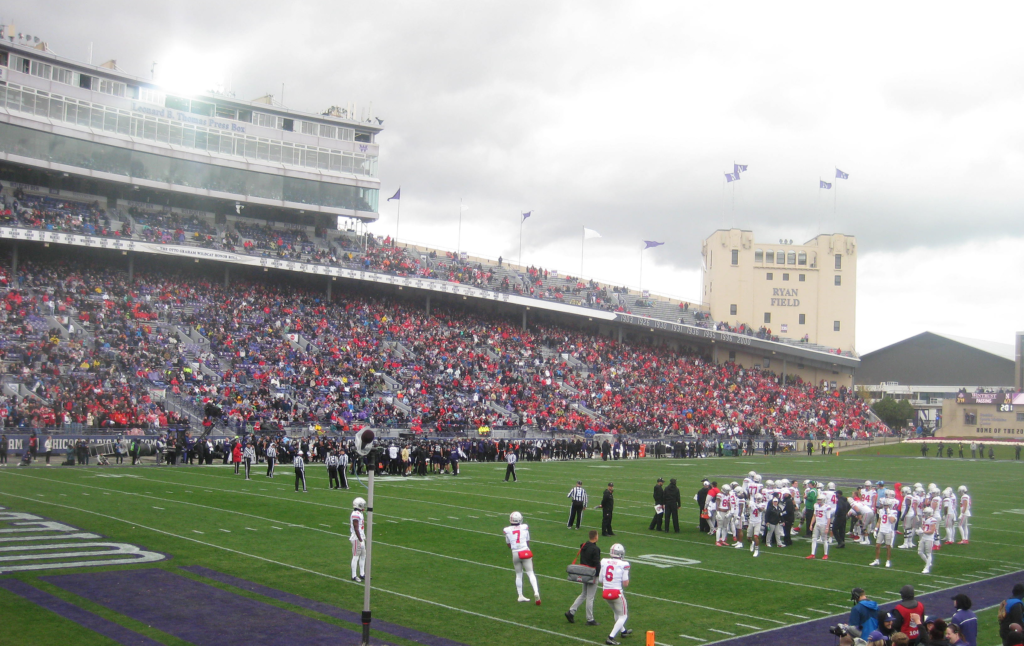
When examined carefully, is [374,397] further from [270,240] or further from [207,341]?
[270,240]

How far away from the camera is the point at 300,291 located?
2226 inches

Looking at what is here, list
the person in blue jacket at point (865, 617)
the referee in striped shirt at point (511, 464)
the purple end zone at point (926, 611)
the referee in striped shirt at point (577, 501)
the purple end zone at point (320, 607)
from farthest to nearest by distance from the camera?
the referee in striped shirt at point (511, 464) → the referee in striped shirt at point (577, 501) → the purple end zone at point (926, 611) → the purple end zone at point (320, 607) → the person in blue jacket at point (865, 617)

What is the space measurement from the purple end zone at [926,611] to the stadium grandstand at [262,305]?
30.9 metres

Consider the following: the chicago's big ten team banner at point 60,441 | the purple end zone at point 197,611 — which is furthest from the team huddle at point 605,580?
the chicago's big ten team banner at point 60,441

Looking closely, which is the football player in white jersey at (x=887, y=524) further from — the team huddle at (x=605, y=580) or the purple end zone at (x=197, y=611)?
the purple end zone at (x=197, y=611)

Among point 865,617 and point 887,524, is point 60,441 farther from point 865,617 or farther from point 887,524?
point 865,617

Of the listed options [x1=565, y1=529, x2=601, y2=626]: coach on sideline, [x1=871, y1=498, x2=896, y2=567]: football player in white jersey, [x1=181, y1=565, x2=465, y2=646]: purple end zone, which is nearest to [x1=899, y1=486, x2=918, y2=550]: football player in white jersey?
[x1=871, y1=498, x2=896, y2=567]: football player in white jersey

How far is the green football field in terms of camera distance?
43.0ft

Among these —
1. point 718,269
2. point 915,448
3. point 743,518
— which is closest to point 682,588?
point 743,518

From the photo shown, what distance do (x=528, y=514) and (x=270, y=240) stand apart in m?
37.8

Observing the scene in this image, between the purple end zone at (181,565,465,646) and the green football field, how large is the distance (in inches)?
7.6

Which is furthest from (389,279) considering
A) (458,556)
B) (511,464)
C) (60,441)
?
(458,556)

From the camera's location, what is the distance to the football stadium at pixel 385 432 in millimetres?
13867

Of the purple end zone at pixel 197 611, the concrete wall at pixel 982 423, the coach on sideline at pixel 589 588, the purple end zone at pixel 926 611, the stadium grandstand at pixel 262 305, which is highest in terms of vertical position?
the stadium grandstand at pixel 262 305
